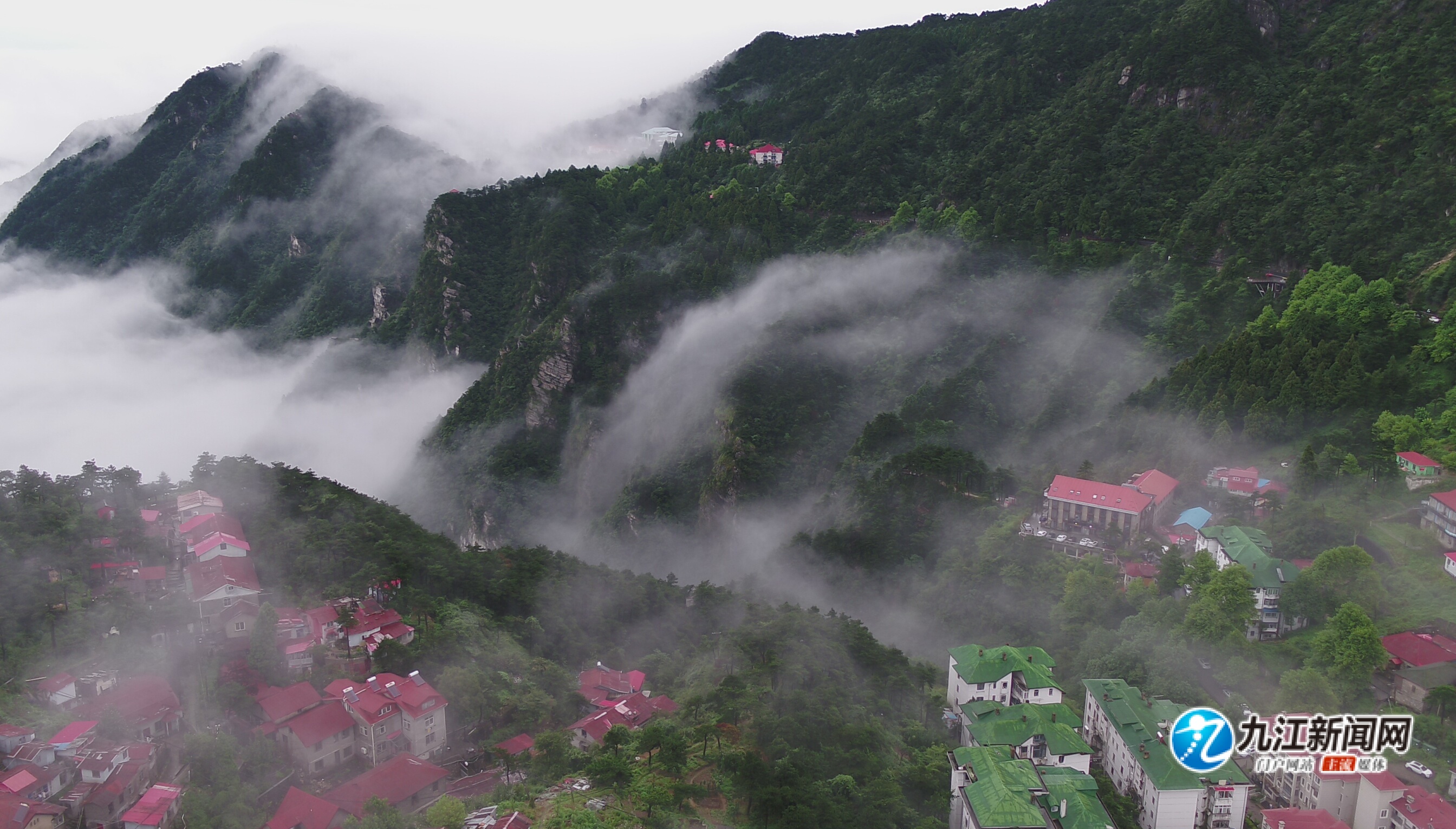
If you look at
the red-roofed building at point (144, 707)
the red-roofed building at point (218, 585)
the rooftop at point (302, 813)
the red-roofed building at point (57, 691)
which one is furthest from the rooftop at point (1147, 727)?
the red-roofed building at point (57, 691)

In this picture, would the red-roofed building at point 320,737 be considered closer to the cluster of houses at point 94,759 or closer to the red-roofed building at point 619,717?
the cluster of houses at point 94,759

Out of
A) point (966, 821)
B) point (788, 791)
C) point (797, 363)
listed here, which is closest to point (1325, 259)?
point (797, 363)

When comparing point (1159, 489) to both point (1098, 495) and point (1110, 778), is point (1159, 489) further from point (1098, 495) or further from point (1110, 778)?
point (1110, 778)

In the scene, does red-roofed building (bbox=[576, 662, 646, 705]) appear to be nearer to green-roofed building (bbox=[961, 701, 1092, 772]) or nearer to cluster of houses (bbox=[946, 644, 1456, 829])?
cluster of houses (bbox=[946, 644, 1456, 829])

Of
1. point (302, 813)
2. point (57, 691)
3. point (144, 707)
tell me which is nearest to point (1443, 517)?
point (302, 813)

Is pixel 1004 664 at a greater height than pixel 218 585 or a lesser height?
lesser

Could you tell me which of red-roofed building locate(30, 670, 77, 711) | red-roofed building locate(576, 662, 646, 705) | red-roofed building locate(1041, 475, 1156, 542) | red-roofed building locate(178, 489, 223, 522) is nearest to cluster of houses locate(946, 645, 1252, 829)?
red-roofed building locate(1041, 475, 1156, 542)
